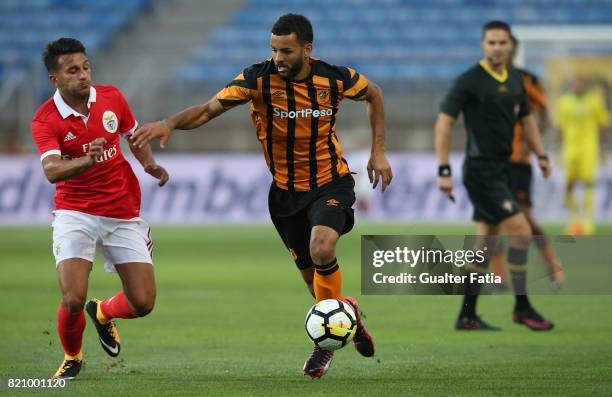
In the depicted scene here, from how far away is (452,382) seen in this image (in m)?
6.52

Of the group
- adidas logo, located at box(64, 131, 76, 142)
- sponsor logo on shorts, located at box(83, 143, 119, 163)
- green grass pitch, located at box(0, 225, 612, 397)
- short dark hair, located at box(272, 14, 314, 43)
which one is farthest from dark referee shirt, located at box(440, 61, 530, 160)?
adidas logo, located at box(64, 131, 76, 142)

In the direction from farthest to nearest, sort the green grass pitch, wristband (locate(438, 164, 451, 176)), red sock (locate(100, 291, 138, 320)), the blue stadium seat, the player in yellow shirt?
the blue stadium seat, the player in yellow shirt, wristband (locate(438, 164, 451, 176)), red sock (locate(100, 291, 138, 320)), the green grass pitch

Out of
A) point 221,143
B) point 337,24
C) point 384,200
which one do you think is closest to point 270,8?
point 337,24

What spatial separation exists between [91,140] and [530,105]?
5317 mm

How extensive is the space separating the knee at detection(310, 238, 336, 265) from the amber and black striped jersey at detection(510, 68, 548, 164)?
14.1ft

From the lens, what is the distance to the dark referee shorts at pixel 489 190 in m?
9.27

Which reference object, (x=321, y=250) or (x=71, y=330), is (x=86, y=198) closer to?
(x=71, y=330)

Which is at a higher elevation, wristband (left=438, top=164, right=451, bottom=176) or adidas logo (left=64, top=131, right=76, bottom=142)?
adidas logo (left=64, top=131, right=76, bottom=142)

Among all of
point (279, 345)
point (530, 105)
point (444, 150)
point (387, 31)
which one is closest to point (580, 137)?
point (530, 105)

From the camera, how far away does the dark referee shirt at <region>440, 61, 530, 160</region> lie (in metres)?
9.28

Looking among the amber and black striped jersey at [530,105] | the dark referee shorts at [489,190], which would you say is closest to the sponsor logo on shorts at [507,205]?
the dark referee shorts at [489,190]

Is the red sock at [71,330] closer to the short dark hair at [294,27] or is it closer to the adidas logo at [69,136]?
the adidas logo at [69,136]

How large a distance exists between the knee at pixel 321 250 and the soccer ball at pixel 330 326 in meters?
0.30

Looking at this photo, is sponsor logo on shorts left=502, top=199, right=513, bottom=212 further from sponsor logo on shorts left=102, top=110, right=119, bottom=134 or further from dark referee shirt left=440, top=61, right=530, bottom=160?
sponsor logo on shorts left=102, top=110, right=119, bottom=134
